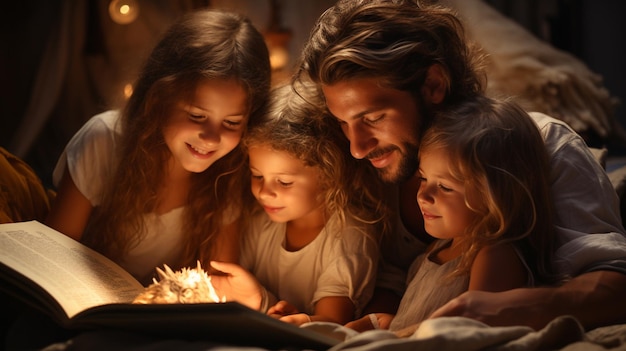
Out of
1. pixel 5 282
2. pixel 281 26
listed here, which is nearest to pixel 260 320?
pixel 5 282

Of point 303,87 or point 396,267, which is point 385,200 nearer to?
point 396,267

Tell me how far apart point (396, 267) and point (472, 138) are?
0.48 metres

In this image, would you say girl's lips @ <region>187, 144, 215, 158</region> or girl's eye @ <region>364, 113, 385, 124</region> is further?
girl's lips @ <region>187, 144, 215, 158</region>

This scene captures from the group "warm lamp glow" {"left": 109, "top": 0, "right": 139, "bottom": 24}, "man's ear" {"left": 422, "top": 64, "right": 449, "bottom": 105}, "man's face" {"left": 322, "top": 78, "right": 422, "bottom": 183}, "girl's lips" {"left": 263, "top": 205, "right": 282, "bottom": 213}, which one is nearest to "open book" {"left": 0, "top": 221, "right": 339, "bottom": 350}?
"girl's lips" {"left": 263, "top": 205, "right": 282, "bottom": 213}

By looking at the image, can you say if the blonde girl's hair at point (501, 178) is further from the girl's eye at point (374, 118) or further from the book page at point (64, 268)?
the book page at point (64, 268)

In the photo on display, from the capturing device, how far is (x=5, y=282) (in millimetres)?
1205

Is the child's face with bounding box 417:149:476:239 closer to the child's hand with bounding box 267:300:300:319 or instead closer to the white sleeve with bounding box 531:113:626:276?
the white sleeve with bounding box 531:113:626:276

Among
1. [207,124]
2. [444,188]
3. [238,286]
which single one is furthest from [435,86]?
[238,286]

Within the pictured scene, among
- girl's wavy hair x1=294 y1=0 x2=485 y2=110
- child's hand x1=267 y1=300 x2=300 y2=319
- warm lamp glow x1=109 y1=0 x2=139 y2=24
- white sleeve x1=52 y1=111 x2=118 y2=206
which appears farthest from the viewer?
warm lamp glow x1=109 y1=0 x2=139 y2=24

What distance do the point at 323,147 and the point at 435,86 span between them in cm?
26

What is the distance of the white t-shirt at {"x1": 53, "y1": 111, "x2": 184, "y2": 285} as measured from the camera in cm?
166

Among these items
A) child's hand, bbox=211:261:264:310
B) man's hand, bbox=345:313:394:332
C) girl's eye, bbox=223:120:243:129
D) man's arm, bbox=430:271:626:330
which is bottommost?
man's hand, bbox=345:313:394:332

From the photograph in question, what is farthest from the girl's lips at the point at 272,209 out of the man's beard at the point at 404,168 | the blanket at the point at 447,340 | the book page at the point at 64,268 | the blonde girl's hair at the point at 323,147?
the blanket at the point at 447,340

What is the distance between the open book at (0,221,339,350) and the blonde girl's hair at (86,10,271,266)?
239 millimetres
